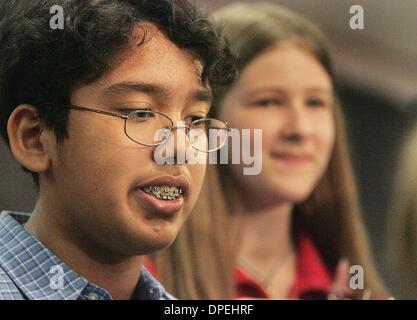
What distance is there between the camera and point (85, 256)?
176 cm

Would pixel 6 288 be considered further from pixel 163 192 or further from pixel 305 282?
pixel 305 282

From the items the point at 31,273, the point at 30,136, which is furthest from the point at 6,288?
the point at 30,136

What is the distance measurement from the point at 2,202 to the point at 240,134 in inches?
24.9

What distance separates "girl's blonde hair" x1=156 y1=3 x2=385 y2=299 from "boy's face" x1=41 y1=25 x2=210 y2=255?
0.17 meters

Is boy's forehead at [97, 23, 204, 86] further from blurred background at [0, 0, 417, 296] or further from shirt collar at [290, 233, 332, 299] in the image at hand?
shirt collar at [290, 233, 332, 299]

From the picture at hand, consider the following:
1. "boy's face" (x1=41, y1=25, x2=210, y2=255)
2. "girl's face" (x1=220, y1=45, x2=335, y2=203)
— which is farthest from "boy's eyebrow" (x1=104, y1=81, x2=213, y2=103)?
"girl's face" (x1=220, y1=45, x2=335, y2=203)

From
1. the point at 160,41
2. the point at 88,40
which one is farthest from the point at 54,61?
the point at 160,41

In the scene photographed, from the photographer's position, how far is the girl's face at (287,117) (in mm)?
1943

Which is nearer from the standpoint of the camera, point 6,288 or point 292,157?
point 6,288

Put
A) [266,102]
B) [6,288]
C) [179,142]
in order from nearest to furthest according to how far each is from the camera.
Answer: [6,288]
[179,142]
[266,102]

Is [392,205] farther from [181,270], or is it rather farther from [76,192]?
[76,192]

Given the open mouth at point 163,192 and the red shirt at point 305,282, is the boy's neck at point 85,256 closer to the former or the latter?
the open mouth at point 163,192

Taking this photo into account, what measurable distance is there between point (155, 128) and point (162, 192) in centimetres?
15

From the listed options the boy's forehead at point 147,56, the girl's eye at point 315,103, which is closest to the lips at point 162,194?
the boy's forehead at point 147,56
